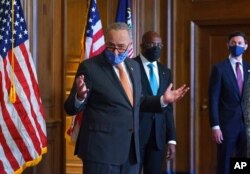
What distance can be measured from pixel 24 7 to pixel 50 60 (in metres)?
0.53

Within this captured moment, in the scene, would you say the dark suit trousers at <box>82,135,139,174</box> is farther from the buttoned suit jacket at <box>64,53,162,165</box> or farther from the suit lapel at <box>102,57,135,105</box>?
the suit lapel at <box>102,57,135,105</box>

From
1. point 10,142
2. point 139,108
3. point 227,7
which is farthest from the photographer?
point 227,7

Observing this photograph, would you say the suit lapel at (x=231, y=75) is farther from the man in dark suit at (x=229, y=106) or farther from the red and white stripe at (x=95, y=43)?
the red and white stripe at (x=95, y=43)

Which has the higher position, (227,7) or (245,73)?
(227,7)

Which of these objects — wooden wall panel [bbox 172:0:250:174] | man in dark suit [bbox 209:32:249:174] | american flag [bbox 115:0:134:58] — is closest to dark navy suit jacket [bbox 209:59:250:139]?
man in dark suit [bbox 209:32:249:174]

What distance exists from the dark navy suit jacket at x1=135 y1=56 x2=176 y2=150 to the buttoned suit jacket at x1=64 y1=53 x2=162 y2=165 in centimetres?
83

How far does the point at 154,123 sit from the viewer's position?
3.37 m

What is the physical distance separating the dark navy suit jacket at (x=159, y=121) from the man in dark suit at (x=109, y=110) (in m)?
0.79

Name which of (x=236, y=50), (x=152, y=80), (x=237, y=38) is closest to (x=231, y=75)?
(x=236, y=50)

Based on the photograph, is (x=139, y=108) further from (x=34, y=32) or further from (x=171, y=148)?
(x=34, y=32)

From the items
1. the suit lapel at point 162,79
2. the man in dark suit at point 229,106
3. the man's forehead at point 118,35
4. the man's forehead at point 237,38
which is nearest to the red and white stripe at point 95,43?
the suit lapel at point 162,79

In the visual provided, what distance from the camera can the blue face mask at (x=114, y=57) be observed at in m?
2.49

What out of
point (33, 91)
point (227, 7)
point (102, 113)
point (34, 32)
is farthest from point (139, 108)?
point (227, 7)

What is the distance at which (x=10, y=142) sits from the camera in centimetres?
294
